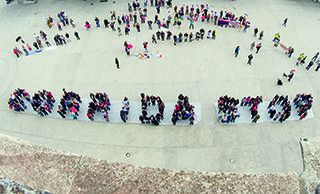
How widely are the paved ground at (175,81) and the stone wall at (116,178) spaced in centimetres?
332

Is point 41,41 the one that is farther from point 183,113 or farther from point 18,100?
point 183,113

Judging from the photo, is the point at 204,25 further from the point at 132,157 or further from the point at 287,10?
the point at 132,157

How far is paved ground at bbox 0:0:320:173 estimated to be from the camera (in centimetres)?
1526

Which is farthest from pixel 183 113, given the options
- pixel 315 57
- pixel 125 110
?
pixel 315 57

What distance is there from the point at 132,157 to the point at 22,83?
13.1m

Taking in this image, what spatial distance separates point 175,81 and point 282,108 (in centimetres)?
866

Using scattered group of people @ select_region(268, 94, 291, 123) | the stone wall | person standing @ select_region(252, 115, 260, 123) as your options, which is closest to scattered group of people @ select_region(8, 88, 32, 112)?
the stone wall

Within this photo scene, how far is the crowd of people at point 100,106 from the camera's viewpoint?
54.0 ft

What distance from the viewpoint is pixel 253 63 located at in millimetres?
20531

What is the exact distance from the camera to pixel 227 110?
17.0 meters

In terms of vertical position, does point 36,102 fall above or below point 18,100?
above

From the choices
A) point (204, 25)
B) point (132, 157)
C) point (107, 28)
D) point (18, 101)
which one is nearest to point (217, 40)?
point (204, 25)

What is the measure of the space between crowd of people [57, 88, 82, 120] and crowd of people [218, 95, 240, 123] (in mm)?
10866

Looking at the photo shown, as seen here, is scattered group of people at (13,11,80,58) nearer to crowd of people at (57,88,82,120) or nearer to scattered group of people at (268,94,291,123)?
crowd of people at (57,88,82,120)
